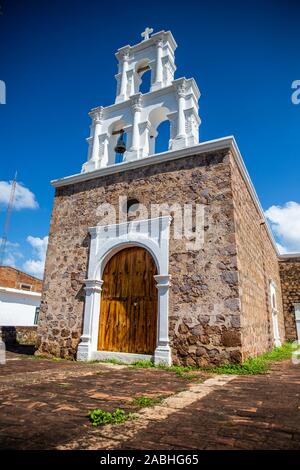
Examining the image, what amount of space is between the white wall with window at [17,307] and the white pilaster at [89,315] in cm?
1119

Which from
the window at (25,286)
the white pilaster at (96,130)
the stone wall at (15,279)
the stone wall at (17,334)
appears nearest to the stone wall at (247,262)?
the white pilaster at (96,130)

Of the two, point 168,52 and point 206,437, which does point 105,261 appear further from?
point 168,52

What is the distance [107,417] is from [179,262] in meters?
3.99

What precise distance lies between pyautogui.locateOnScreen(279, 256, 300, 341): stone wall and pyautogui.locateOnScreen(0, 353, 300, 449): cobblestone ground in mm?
10697

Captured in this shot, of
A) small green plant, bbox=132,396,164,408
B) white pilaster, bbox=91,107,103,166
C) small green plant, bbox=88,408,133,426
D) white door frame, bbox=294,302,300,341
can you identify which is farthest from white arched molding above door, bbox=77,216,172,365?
white door frame, bbox=294,302,300,341

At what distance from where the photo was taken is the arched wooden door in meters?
6.22

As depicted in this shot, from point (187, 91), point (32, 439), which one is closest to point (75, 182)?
point (187, 91)

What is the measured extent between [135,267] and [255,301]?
3294 millimetres

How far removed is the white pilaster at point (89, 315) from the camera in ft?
21.6

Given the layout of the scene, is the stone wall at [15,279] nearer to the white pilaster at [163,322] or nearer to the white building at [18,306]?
the white building at [18,306]

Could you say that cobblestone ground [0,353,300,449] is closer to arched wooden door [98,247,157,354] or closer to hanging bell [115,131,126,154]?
arched wooden door [98,247,157,354]

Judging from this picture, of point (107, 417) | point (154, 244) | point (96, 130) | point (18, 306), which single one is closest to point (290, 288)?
point (154, 244)

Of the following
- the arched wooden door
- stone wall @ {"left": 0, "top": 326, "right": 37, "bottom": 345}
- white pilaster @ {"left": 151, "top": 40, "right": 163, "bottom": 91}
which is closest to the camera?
the arched wooden door

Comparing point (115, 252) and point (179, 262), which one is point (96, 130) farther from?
point (179, 262)
